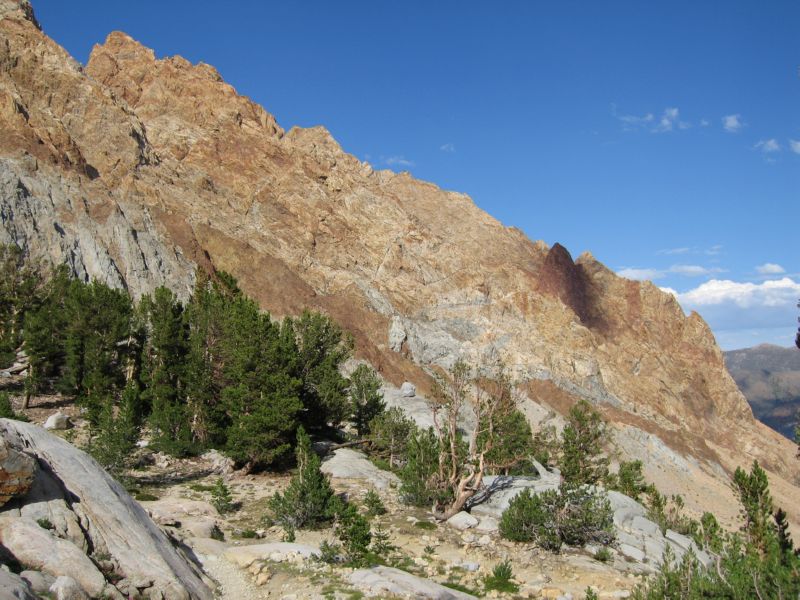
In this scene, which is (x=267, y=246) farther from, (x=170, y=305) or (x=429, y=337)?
(x=170, y=305)

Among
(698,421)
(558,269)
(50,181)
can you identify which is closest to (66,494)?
(50,181)

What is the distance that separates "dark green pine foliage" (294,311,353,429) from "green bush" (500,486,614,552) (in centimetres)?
1621

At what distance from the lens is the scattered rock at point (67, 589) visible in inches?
351

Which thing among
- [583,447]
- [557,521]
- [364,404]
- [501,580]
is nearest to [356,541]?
[501,580]

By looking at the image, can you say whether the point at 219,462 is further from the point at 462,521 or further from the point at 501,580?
the point at 501,580

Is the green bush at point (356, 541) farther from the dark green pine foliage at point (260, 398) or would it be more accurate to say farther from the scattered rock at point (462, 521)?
the dark green pine foliage at point (260, 398)

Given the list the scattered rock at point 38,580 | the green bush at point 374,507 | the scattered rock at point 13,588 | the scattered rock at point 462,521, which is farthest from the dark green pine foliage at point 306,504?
the scattered rock at point 13,588

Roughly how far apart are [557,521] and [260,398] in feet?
48.4

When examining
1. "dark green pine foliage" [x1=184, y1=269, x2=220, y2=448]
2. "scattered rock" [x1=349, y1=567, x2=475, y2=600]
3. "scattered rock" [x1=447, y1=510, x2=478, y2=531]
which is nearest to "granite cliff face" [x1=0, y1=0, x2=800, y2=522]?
"dark green pine foliage" [x1=184, y1=269, x2=220, y2=448]

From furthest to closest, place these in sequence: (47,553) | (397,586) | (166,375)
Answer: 1. (166,375)
2. (397,586)
3. (47,553)

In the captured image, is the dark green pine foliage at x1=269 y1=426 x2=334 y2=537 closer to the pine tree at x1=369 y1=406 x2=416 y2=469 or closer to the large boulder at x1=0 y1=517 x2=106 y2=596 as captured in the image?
the large boulder at x1=0 y1=517 x2=106 y2=596

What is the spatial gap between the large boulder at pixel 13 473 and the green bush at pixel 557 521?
14385 mm

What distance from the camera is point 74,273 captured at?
64.0 metres

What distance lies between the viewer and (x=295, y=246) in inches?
3915
